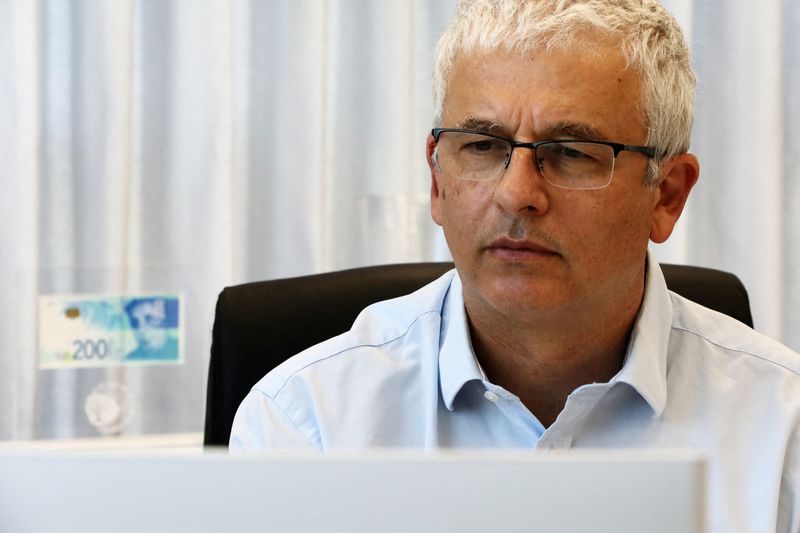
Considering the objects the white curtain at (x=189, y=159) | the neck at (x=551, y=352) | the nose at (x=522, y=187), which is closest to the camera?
the nose at (x=522, y=187)

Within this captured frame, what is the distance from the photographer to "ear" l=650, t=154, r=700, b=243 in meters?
1.20

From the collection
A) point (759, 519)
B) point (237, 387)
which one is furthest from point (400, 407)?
point (759, 519)

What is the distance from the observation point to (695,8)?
221 centimetres

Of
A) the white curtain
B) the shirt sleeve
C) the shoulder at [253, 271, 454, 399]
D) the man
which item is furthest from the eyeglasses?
the white curtain

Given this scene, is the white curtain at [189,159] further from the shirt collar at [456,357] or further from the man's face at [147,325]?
the shirt collar at [456,357]

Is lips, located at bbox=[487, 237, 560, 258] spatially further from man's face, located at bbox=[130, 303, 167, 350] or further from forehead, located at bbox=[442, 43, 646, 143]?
man's face, located at bbox=[130, 303, 167, 350]

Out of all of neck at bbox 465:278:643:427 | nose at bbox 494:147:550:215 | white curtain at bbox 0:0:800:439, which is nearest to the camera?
nose at bbox 494:147:550:215

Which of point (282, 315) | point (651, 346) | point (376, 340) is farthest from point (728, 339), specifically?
point (282, 315)

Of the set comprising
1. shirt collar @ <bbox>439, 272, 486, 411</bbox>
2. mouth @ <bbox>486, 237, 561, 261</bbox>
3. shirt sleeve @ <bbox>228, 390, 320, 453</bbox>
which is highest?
mouth @ <bbox>486, 237, 561, 261</bbox>

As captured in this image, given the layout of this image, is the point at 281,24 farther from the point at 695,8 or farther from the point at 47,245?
the point at 695,8

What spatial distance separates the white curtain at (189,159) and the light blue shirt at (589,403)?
899 mm

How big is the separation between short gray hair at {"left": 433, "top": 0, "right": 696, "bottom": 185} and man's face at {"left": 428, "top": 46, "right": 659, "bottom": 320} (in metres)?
0.02

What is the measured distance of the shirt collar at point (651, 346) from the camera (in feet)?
3.63

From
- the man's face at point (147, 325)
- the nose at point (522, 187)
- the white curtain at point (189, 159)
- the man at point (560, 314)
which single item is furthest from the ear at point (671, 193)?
the man's face at point (147, 325)
